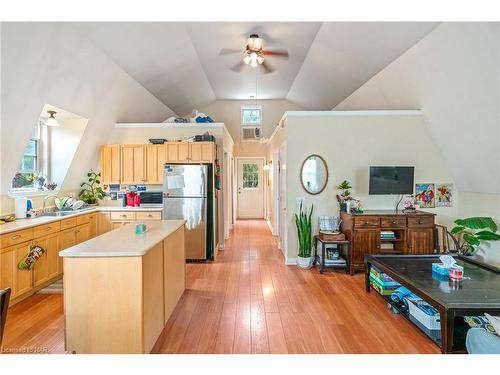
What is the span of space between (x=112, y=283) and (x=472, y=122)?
14.4 feet

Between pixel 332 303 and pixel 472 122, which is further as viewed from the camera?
pixel 472 122

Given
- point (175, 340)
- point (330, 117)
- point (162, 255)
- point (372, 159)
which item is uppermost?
point (330, 117)

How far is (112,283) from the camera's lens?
2018 mm

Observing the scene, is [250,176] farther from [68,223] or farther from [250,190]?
[68,223]

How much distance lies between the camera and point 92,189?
5277 millimetres

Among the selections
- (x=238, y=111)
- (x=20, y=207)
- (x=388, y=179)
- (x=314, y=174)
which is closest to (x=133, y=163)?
(x=20, y=207)

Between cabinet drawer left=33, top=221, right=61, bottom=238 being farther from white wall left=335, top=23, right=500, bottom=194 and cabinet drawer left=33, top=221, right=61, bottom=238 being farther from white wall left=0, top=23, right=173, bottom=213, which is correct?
white wall left=335, top=23, right=500, bottom=194

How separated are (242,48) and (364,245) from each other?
3.62 m

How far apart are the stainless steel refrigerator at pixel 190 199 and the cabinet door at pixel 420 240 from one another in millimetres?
3140

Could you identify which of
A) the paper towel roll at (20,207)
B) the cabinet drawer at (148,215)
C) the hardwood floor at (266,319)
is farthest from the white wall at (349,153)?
the paper towel roll at (20,207)
